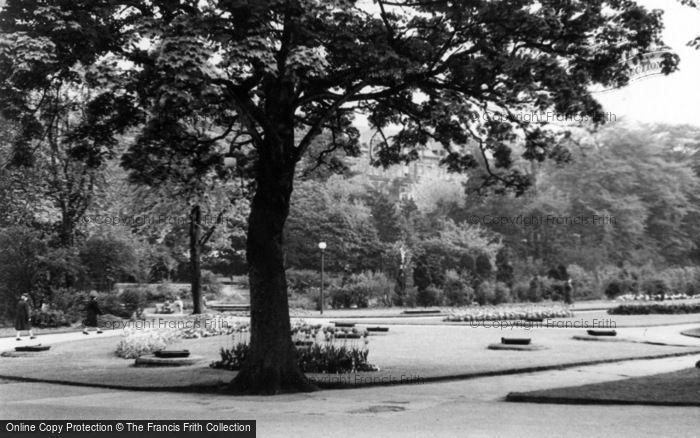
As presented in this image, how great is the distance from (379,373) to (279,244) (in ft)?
12.9

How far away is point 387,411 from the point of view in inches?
436

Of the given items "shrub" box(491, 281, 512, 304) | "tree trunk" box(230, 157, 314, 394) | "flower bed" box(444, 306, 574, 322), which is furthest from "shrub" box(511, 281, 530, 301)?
"tree trunk" box(230, 157, 314, 394)

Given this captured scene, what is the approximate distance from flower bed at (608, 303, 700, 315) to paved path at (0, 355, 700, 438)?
71.2 ft

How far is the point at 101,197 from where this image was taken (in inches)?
1613

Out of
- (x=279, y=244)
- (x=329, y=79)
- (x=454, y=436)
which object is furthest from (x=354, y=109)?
(x=454, y=436)

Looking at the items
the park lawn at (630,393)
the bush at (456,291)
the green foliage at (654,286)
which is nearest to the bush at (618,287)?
the green foliage at (654,286)

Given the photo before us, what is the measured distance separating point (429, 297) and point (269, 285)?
3168 centimetres

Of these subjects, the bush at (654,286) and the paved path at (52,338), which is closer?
the paved path at (52,338)

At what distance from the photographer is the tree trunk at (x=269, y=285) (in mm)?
14102

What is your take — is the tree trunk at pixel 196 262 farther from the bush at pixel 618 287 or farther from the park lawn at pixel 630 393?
the bush at pixel 618 287

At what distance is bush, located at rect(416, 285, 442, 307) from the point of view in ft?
147

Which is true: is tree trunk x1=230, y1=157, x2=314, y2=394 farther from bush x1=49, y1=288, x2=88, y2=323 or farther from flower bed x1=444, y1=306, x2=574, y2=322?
bush x1=49, y1=288, x2=88, y2=323

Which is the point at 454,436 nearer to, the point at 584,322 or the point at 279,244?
the point at 279,244

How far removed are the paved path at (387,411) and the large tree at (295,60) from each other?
1.89 m
